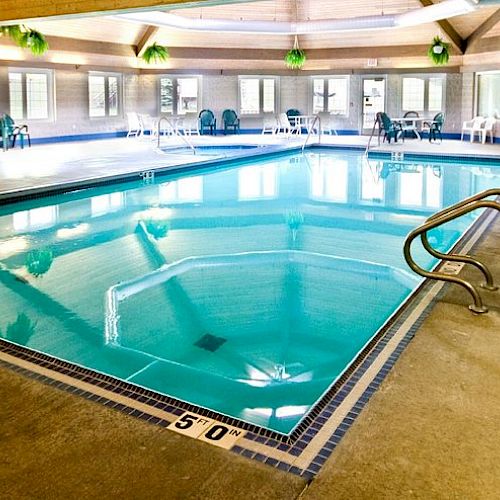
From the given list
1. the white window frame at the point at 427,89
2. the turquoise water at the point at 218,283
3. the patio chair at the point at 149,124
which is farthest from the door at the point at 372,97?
the turquoise water at the point at 218,283

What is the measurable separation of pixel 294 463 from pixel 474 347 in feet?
4.60

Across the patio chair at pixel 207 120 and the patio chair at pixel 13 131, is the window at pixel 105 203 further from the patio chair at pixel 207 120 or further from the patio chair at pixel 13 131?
the patio chair at pixel 207 120

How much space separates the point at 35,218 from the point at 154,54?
10.6 m

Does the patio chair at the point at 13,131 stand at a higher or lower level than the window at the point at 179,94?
lower

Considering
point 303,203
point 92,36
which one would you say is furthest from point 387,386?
point 92,36

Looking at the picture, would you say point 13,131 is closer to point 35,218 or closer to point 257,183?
point 257,183

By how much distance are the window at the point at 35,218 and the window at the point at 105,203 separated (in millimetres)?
→ 503

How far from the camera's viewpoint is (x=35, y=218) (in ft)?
24.4

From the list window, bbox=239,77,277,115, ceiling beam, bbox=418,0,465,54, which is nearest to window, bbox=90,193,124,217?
ceiling beam, bbox=418,0,465,54

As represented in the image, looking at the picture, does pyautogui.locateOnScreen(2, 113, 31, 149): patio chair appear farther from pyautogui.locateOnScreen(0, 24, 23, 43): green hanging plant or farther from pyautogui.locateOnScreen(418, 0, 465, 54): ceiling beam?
pyautogui.locateOnScreen(418, 0, 465, 54): ceiling beam

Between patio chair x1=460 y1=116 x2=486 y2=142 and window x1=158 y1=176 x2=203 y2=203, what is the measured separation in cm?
812

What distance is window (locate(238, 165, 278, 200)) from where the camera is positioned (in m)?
9.23

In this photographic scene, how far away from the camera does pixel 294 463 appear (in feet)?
6.97

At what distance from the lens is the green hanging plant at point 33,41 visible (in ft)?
43.8
